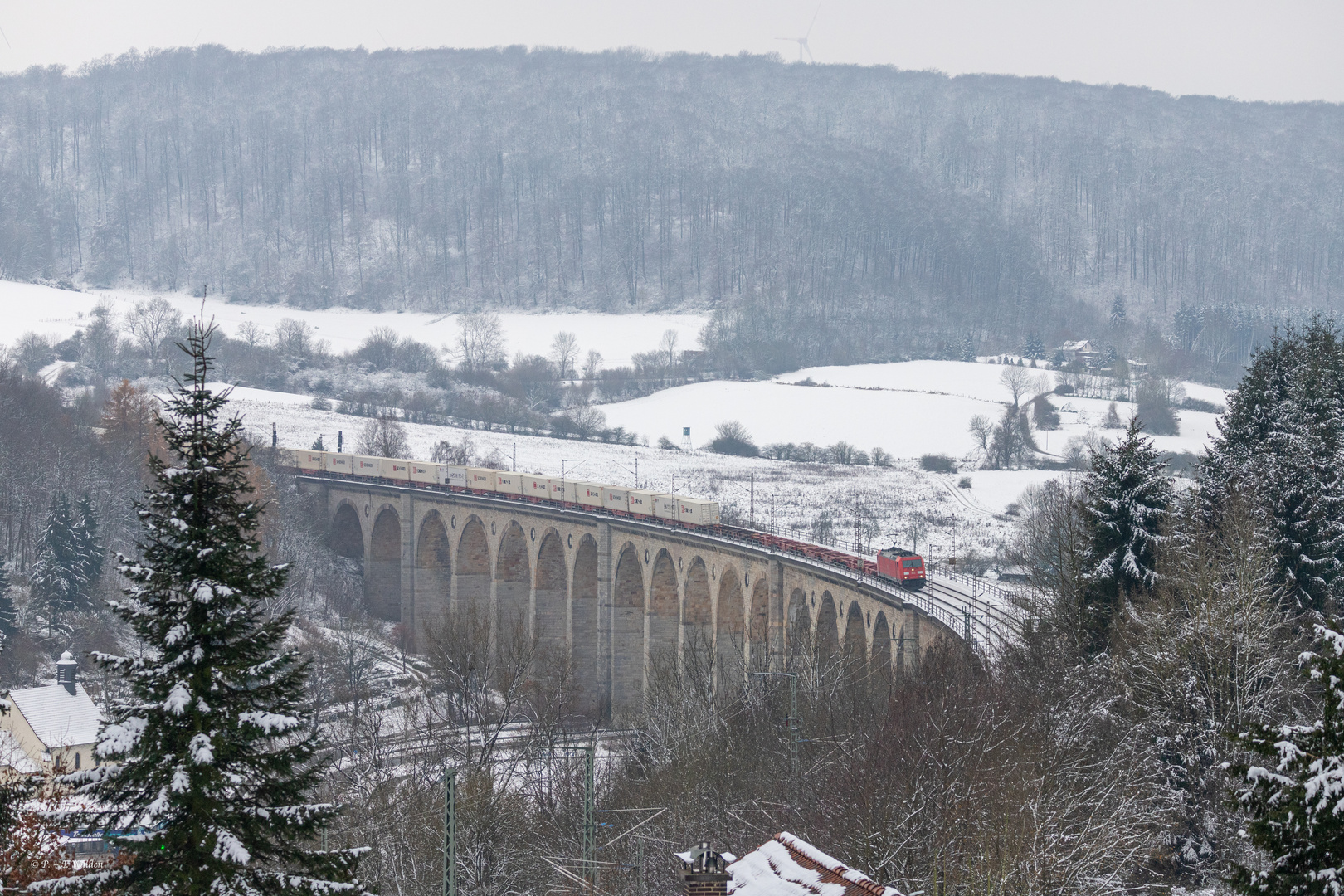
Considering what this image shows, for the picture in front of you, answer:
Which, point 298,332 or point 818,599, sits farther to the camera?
point 298,332

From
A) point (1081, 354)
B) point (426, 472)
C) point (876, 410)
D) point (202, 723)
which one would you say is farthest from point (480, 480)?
point (1081, 354)

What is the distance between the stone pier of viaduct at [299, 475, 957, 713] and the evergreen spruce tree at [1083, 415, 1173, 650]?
25.5 ft

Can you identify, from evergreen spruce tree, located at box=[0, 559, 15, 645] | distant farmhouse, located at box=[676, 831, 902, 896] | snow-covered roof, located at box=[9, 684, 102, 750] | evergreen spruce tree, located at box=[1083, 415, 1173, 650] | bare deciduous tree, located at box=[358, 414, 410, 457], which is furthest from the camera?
bare deciduous tree, located at box=[358, 414, 410, 457]

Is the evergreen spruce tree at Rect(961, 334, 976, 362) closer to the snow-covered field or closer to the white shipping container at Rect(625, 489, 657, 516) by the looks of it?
the snow-covered field

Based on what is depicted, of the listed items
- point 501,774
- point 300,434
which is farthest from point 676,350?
point 501,774

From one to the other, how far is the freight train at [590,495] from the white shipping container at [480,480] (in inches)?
2.1

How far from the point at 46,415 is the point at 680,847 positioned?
76.0 metres

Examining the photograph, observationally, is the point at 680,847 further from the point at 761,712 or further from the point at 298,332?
the point at 298,332

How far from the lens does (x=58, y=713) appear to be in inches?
2020

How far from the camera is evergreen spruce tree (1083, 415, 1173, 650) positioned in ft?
118

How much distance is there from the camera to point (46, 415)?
95.0m

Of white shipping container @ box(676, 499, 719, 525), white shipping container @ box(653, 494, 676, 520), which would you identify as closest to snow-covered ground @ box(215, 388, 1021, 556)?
white shipping container @ box(653, 494, 676, 520)

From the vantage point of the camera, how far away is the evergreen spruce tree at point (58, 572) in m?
70.7

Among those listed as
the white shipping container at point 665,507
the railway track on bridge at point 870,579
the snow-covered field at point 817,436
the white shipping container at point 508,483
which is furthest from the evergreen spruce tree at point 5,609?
the white shipping container at point 665,507
